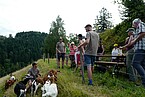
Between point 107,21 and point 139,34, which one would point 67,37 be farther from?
point 139,34

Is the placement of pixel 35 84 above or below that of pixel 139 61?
below

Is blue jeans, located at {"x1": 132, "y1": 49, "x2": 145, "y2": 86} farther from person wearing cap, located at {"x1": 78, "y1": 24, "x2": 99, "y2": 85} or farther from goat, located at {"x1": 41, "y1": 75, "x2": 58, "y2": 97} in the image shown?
goat, located at {"x1": 41, "y1": 75, "x2": 58, "y2": 97}

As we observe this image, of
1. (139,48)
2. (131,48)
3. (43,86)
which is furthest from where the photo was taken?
(131,48)

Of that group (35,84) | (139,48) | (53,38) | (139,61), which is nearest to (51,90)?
(35,84)

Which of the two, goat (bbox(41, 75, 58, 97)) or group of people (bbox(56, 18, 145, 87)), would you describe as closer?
group of people (bbox(56, 18, 145, 87))

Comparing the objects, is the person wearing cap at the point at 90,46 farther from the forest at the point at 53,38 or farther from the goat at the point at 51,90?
the forest at the point at 53,38

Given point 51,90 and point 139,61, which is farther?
point 51,90

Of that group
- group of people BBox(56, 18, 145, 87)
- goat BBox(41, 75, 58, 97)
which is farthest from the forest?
goat BBox(41, 75, 58, 97)

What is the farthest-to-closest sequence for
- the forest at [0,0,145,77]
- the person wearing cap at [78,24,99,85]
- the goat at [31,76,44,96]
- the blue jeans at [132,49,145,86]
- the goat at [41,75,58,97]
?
1. the forest at [0,0,145,77]
2. the goat at [31,76,44,96]
3. the person wearing cap at [78,24,99,85]
4. the goat at [41,75,58,97]
5. the blue jeans at [132,49,145,86]

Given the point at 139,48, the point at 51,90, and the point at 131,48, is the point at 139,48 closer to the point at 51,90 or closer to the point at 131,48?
the point at 131,48

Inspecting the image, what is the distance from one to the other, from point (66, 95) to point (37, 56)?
121765 mm

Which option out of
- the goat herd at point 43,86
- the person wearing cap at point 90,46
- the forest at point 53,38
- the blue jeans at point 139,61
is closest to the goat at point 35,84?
the goat herd at point 43,86

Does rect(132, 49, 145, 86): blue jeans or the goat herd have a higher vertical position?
rect(132, 49, 145, 86): blue jeans

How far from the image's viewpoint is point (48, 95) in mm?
7625
